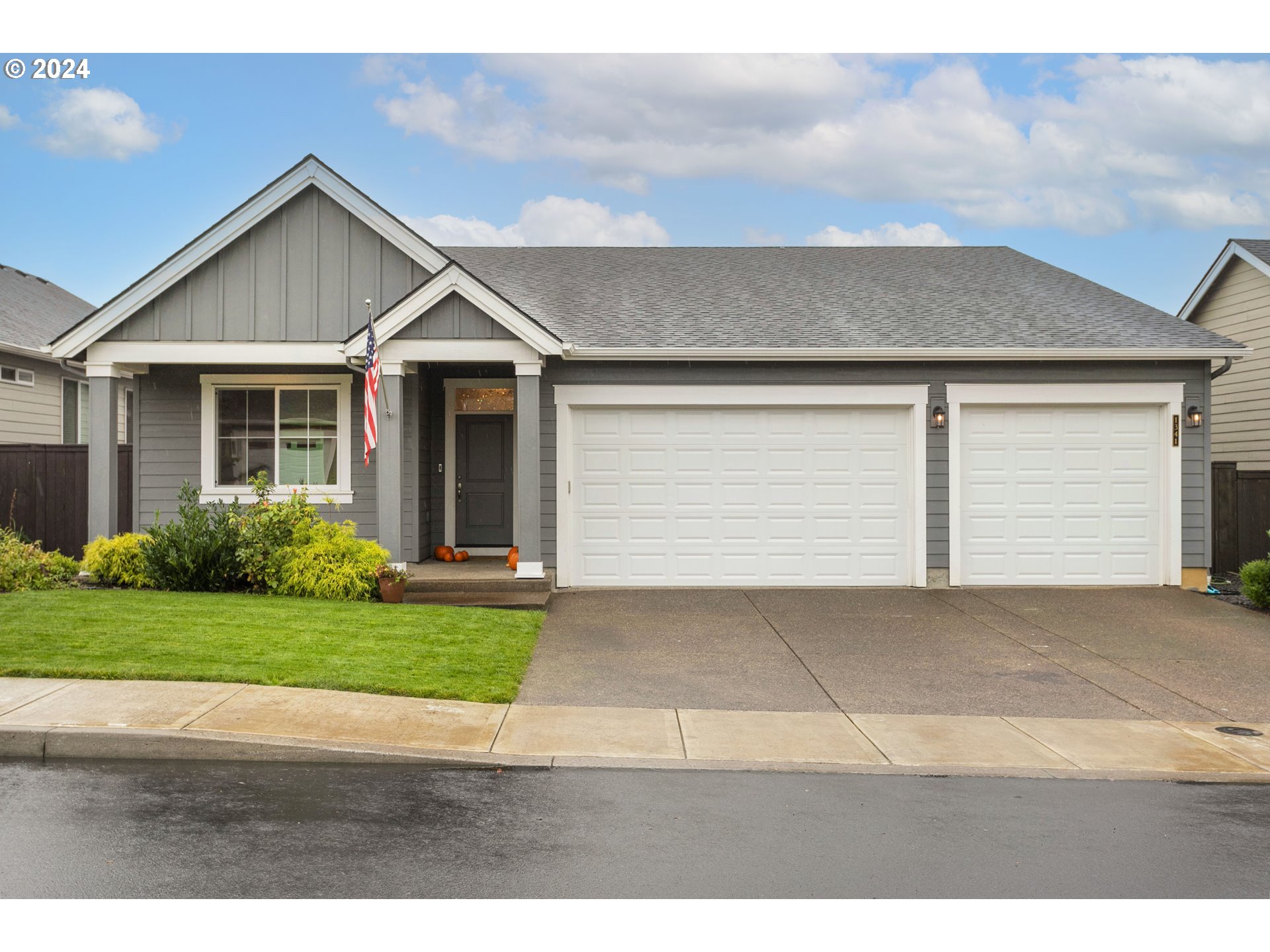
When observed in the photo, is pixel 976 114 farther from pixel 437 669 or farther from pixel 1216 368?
pixel 437 669

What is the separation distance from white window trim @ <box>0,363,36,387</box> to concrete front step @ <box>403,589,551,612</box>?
33.6 feet

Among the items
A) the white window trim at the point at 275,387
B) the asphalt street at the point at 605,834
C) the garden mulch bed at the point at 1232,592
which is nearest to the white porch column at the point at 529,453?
the white window trim at the point at 275,387

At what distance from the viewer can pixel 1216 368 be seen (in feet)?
43.2

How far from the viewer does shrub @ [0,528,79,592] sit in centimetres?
1115

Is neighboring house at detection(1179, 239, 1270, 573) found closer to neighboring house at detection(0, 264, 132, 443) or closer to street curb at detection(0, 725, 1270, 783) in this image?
street curb at detection(0, 725, 1270, 783)

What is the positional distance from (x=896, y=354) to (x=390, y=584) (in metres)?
7.18

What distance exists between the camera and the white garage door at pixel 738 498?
1290 cm

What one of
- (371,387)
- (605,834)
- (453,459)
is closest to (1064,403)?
(453,459)

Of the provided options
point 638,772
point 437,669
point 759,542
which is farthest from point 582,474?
point 638,772

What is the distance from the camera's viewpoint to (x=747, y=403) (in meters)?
12.9

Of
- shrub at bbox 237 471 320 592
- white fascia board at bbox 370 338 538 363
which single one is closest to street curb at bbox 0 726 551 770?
shrub at bbox 237 471 320 592

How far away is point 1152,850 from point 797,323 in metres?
9.83

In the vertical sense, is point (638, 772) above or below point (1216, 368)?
below

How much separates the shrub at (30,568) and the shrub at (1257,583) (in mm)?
14262
